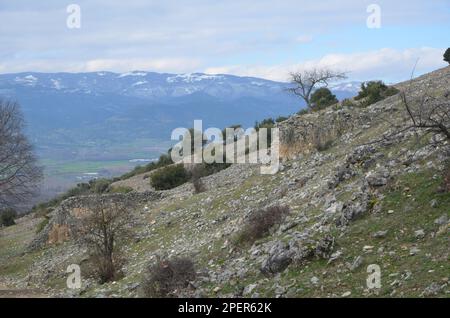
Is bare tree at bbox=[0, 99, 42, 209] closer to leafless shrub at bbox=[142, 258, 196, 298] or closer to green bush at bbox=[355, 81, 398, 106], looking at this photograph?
leafless shrub at bbox=[142, 258, 196, 298]

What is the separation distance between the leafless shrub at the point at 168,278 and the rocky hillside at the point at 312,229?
0.21 metres

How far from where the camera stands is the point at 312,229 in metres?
13.0

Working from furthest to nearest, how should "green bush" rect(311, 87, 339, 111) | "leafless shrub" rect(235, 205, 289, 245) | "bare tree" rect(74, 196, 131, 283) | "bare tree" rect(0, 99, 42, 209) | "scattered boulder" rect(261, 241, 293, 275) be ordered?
"green bush" rect(311, 87, 339, 111)
"bare tree" rect(0, 99, 42, 209)
"bare tree" rect(74, 196, 131, 283)
"leafless shrub" rect(235, 205, 289, 245)
"scattered boulder" rect(261, 241, 293, 275)

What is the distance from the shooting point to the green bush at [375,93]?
33.9 m

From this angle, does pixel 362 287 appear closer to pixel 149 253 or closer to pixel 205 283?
pixel 205 283

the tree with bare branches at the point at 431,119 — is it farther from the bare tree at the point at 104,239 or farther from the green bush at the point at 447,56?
the green bush at the point at 447,56

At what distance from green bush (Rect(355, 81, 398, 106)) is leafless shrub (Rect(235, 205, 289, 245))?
65.7 ft

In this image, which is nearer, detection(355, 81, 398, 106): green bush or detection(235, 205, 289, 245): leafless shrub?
detection(235, 205, 289, 245): leafless shrub

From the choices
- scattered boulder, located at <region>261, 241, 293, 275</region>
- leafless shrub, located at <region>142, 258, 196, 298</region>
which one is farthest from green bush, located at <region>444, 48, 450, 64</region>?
leafless shrub, located at <region>142, 258, 196, 298</region>

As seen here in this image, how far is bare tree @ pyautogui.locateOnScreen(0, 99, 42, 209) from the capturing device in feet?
93.9

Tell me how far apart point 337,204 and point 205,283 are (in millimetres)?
4019

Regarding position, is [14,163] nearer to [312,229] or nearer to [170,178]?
[170,178]

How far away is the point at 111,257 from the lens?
→ 1759cm

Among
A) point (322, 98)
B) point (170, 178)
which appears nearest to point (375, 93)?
point (322, 98)
